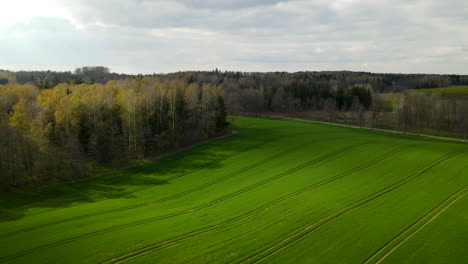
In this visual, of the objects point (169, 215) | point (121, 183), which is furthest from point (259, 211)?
point (121, 183)

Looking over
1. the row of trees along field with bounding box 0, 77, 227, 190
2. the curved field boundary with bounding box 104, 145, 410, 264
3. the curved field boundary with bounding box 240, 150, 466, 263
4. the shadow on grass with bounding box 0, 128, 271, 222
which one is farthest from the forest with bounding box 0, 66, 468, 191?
the curved field boundary with bounding box 240, 150, 466, 263

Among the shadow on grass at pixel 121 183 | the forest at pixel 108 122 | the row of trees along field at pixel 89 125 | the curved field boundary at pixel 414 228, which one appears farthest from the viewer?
the forest at pixel 108 122

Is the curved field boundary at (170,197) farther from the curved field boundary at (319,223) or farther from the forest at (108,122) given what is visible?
the curved field boundary at (319,223)

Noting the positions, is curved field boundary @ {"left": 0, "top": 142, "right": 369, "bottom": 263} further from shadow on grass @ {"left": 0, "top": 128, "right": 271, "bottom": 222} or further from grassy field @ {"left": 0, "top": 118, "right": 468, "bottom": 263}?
shadow on grass @ {"left": 0, "top": 128, "right": 271, "bottom": 222}

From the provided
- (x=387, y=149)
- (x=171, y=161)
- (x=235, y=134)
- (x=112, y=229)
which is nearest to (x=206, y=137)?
(x=235, y=134)

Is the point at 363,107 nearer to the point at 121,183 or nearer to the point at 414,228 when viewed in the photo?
the point at 414,228

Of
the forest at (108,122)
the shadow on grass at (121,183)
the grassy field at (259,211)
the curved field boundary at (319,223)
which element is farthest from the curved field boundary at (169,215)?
the forest at (108,122)
